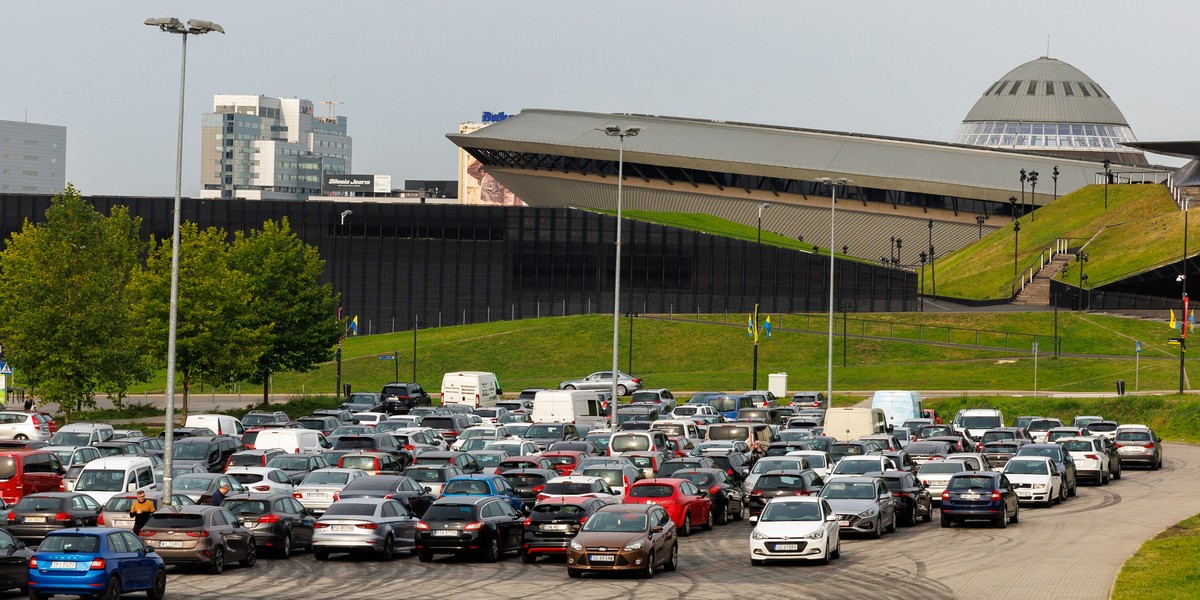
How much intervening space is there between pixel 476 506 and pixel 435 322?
115 m

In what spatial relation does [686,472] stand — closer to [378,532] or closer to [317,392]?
[378,532]

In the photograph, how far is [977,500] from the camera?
3772 cm

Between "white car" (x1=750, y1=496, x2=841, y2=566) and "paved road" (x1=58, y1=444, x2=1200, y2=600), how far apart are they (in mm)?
320

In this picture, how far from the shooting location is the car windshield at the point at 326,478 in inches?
1502

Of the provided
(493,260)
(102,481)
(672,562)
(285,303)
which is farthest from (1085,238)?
(672,562)

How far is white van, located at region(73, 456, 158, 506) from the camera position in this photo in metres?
37.0

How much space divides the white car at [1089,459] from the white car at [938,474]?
24.5 ft

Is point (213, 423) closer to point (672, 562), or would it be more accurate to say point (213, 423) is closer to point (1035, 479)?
point (1035, 479)

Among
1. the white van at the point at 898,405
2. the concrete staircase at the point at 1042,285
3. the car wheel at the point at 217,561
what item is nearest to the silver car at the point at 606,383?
the white van at the point at 898,405

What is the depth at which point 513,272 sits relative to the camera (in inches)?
5753

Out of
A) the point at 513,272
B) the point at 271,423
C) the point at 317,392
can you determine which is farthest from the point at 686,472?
the point at 513,272

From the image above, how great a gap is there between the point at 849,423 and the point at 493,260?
3581 inches

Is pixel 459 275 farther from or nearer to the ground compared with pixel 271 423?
farther from the ground

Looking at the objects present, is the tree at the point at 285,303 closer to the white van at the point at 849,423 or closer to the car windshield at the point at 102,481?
the white van at the point at 849,423
